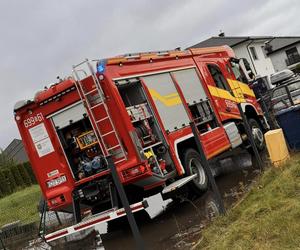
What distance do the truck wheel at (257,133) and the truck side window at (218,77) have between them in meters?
1.42

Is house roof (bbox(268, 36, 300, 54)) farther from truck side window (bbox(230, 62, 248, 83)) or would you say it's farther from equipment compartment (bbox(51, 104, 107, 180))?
equipment compartment (bbox(51, 104, 107, 180))

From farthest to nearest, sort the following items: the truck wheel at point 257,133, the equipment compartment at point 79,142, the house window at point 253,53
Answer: the house window at point 253,53 → the truck wheel at point 257,133 → the equipment compartment at point 79,142

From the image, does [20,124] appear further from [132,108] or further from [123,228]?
[123,228]

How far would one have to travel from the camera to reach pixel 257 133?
15.7 m

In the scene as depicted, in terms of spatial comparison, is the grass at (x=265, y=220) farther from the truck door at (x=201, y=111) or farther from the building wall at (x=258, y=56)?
the building wall at (x=258, y=56)

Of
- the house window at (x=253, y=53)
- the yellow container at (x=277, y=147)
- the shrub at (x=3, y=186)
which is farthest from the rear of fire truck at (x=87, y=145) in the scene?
the house window at (x=253, y=53)

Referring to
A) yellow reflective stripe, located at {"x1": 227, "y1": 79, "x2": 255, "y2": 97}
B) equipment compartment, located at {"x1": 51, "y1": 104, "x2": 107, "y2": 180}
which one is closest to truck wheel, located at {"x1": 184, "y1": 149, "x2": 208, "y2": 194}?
equipment compartment, located at {"x1": 51, "y1": 104, "x2": 107, "y2": 180}

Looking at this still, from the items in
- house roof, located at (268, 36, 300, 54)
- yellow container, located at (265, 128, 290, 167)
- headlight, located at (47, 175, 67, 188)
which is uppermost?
house roof, located at (268, 36, 300, 54)

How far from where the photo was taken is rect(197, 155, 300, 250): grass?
6.03 m

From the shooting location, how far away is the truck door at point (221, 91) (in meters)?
14.1

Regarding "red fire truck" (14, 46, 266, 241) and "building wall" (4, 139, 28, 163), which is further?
"building wall" (4, 139, 28, 163)

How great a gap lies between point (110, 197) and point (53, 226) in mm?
5356

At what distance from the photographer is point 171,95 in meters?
11.8

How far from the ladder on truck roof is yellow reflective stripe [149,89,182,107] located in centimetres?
147
